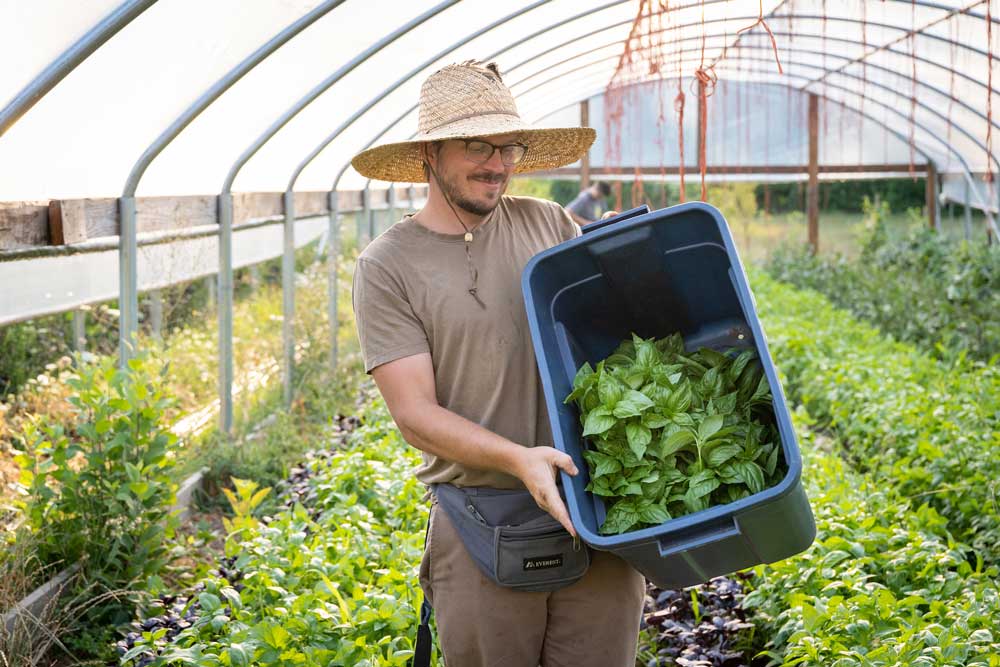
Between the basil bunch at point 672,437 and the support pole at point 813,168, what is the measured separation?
13.3 m

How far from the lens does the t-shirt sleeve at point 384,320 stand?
86.8 inches

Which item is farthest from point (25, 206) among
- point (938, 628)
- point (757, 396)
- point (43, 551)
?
point (938, 628)

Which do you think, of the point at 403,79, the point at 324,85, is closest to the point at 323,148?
the point at 403,79

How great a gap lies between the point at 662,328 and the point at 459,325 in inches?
23.0

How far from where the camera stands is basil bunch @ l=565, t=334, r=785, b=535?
6.86 ft

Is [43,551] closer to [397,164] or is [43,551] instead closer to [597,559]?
[397,164]

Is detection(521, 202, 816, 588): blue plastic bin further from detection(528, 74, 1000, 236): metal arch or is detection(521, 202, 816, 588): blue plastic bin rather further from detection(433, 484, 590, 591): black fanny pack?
detection(528, 74, 1000, 236): metal arch

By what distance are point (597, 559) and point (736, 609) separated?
1487mm

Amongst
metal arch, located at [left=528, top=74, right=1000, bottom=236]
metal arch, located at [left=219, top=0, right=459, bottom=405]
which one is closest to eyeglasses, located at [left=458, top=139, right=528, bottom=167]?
metal arch, located at [left=219, top=0, right=459, bottom=405]

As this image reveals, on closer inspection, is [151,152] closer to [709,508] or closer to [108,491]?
[108,491]

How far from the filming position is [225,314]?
230 inches

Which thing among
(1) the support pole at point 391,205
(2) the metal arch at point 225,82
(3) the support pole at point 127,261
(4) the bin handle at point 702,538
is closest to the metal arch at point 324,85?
(2) the metal arch at point 225,82

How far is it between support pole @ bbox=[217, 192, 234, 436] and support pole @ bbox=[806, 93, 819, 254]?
35.5 ft

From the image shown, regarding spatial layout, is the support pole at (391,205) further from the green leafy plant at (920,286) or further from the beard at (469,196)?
the beard at (469,196)
